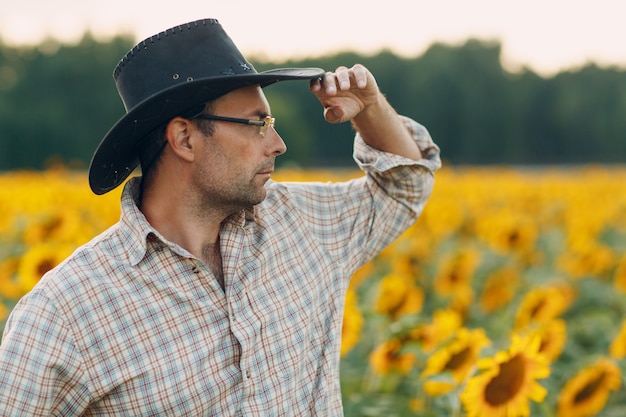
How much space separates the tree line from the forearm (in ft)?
102

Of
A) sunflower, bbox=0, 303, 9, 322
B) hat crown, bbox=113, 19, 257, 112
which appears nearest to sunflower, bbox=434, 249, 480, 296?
sunflower, bbox=0, 303, 9, 322

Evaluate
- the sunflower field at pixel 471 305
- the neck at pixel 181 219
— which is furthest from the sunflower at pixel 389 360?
the neck at pixel 181 219

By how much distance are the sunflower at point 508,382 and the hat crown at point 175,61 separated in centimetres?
114

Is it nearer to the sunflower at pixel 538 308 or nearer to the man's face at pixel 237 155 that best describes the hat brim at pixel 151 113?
the man's face at pixel 237 155

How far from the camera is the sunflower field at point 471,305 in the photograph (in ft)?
10.2

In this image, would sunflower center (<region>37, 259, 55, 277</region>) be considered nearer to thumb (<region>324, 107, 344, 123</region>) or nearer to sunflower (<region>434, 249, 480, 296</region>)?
thumb (<region>324, 107, 344, 123</region>)

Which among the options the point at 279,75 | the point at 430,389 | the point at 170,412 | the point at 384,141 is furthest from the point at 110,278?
the point at 430,389

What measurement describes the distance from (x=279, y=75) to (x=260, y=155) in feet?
0.71

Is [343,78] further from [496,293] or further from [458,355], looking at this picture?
[496,293]

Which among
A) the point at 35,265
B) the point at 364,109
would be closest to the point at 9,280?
the point at 35,265

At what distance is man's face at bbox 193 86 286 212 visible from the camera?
238 centimetres

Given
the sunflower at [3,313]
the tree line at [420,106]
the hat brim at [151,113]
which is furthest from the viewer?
the tree line at [420,106]

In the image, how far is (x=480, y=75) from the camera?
52.6 meters

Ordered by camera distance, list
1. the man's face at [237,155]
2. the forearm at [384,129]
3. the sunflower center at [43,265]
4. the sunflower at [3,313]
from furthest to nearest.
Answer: the sunflower center at [43,265]
the sunflower at [3,313]
the forearm at [384,129]
the man's face at [237,155]
